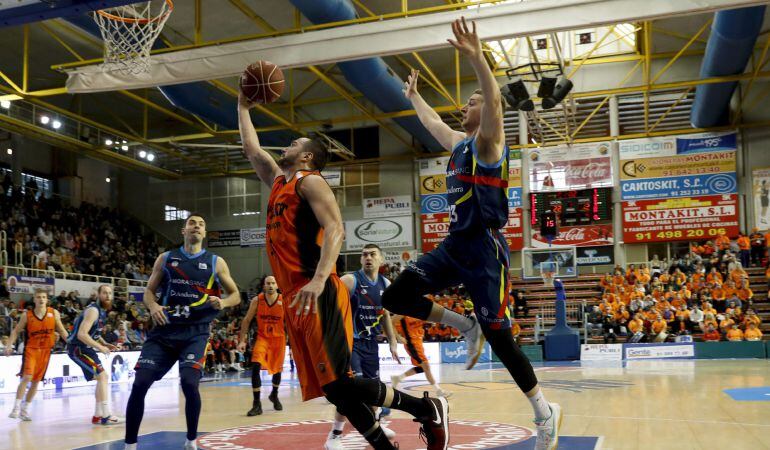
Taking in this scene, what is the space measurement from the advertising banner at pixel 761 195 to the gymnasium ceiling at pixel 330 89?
2131 mm

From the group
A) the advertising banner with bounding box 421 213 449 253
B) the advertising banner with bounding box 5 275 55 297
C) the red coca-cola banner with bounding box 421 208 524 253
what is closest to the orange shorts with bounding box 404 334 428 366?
the advertising banner with bounding box 5 275 55 297

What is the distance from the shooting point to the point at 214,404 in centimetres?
1119

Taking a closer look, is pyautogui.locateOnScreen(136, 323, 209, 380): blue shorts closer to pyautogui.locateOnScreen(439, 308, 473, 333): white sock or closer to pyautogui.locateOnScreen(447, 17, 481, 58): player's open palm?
pyautogui.locateOnScreen(439, 308, 473, 333): white sock

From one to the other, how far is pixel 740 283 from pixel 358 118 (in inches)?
528

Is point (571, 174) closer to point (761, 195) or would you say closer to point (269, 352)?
point (761, 195)

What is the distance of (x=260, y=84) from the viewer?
530 centimetres

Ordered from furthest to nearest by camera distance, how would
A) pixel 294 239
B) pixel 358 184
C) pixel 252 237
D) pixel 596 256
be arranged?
pixel 252 237 < pixel 358 184 < pixel 596 256 < pixel 294 239

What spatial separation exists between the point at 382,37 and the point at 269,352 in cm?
729

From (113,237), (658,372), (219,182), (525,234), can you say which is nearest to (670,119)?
(525,234)

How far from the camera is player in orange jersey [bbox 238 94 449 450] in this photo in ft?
14.0

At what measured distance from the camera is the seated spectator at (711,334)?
21188 millimetres

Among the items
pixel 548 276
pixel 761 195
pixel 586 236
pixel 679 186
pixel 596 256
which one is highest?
pixel 679 186

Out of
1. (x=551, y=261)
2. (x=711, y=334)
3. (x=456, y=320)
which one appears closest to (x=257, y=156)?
(x=456, y=320)

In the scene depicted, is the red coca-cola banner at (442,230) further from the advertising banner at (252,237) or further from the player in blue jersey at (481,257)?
the player in blue jersey at (481,257)
